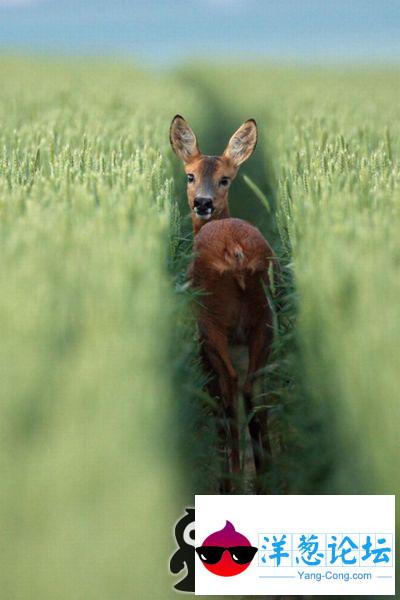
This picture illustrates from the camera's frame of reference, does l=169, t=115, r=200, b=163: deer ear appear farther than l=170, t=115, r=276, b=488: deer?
Yes

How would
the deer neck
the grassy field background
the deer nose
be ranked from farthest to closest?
the deer neck
the deer nose
the grassy field background

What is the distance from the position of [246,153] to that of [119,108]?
19.5 feet

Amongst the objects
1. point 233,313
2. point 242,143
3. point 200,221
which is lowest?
point 233,313

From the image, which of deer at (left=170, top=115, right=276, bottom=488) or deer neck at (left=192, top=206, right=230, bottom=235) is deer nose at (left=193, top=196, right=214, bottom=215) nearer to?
deer neck at (left=192, top=206, right=230, bottom=235)

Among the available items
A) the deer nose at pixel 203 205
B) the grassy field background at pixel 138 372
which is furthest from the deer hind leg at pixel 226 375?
the deer nose at pixel 203 205

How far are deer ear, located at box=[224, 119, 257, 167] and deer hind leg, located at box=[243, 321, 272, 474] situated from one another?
2.47 meters

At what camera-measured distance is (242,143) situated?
7.50m

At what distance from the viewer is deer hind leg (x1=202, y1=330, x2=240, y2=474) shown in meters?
5.25

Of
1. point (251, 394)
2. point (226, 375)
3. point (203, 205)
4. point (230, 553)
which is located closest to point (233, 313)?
point (226, 375)

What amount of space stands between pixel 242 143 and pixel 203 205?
89 centimetres

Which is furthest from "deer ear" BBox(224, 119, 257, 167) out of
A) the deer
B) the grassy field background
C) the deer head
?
the deer

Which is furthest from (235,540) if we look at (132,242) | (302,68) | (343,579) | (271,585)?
(302,68)

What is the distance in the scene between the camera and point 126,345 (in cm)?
360

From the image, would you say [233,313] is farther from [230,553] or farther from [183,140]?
[183,140]
